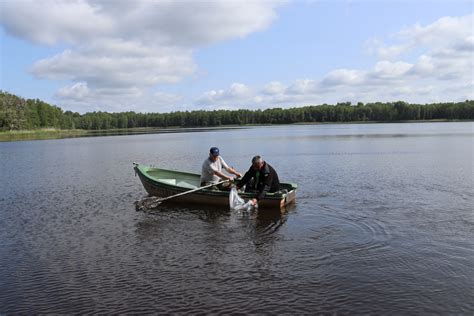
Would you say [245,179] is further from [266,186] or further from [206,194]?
[206,194]

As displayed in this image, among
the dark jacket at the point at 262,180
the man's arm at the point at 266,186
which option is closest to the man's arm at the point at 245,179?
the dark jacket at the point at 262,180

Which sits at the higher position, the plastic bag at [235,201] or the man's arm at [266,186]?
the man's arm at [266,186]

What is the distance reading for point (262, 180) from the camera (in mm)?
15812

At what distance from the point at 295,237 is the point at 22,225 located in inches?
367

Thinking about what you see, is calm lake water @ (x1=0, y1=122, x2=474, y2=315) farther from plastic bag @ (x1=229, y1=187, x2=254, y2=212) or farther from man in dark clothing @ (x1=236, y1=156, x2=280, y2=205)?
man in dark clothing @ (x1=236, y1=156, x2=280, y2=205)

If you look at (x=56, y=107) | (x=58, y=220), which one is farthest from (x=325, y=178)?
(x=56, y=107)

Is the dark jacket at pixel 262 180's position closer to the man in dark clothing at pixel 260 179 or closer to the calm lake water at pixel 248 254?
the man in dark clothing at pixel 260 179

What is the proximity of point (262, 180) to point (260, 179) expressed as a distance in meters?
0.14

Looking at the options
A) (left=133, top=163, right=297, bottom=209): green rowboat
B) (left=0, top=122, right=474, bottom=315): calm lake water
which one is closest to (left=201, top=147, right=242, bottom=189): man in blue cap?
(left=133, top=163, right=297, bottom=209): green rowboat

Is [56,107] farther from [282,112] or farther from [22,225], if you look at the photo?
[22,225]

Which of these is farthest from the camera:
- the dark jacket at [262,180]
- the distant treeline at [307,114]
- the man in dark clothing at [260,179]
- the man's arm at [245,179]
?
the distant treeline at [307,114]

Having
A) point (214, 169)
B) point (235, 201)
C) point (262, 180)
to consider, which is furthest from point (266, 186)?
point (214, 169)

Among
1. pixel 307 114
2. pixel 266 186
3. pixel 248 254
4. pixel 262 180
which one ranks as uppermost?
pixel 307 114

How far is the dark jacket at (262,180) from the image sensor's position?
1566 cm
